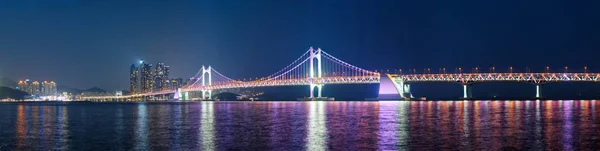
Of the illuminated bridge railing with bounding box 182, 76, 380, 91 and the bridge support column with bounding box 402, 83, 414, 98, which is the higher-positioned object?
the illuminated bridge railing with bounding box 182, 76, 380, 91

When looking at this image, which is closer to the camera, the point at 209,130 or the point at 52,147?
the point at 52,147

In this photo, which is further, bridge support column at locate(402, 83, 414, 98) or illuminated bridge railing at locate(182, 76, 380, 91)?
bridge support column at locate(402, 83, 414, 98)

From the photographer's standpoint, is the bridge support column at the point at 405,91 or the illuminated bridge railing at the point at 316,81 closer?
the illuminated bridge railing at the point at 316,81

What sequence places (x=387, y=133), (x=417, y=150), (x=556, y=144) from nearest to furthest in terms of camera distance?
(x=417, y=150)
(x=556, y=144)
(x=387, y=133)

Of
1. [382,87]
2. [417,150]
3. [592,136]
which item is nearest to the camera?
[417,150]

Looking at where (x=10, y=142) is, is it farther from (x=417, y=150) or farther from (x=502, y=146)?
(x=502, y=146)

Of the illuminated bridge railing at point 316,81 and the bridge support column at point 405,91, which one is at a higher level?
the illuminated bridge railing at point 316,81

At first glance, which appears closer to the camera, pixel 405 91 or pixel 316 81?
pixel 316 81

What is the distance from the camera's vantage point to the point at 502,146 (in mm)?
19562

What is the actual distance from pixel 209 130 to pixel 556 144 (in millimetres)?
14417

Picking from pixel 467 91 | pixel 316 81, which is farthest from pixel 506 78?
pixel 316 81

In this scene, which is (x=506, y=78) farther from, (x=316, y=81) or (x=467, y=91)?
(x=316, y=81)

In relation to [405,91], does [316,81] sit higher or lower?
higher

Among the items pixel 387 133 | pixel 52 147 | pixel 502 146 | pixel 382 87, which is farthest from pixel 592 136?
pixel 382 87
